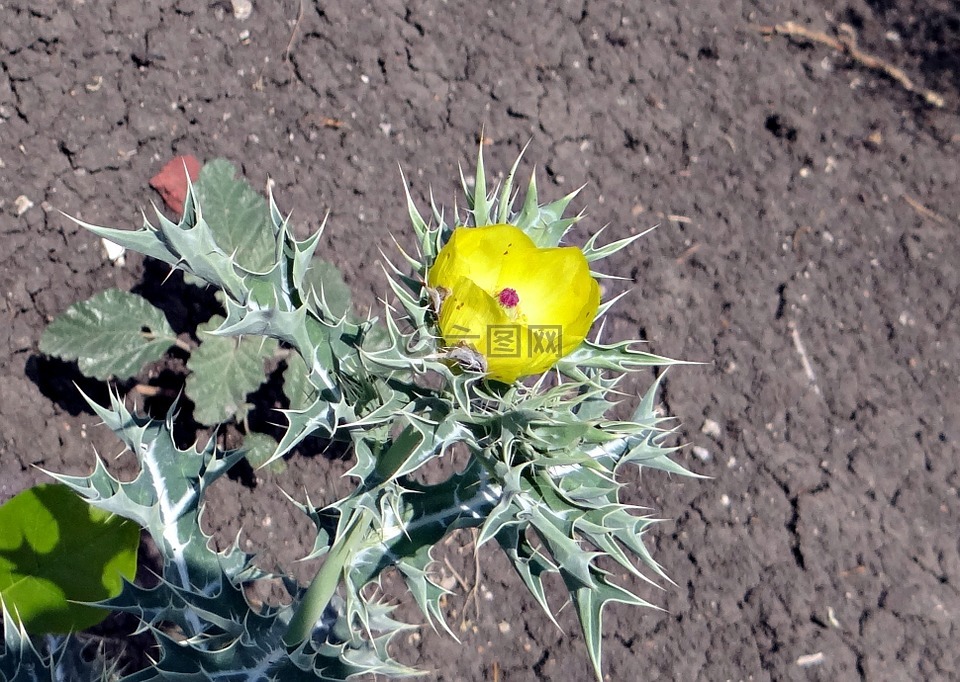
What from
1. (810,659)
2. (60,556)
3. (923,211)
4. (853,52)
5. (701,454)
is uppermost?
(853,52)

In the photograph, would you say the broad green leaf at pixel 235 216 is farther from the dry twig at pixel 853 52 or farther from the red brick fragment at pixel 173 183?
the dry twig at pixel 853 52

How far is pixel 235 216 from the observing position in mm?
1937

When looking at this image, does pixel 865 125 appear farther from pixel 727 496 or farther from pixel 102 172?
pixel 102 172

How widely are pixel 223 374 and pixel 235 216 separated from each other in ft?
1.29

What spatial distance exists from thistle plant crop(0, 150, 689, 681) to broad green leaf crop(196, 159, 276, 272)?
1.86 ft

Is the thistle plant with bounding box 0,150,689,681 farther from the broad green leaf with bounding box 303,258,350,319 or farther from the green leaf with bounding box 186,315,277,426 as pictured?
the broad green leaf with bounding box 303,258,350,319

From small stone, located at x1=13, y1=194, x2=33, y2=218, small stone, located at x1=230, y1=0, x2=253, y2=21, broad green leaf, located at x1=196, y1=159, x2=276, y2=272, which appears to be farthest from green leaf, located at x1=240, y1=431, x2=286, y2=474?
small stone, located at x1=230, y1=0, x2=253, y2=21

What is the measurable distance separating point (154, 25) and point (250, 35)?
27 cm

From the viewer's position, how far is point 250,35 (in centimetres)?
235

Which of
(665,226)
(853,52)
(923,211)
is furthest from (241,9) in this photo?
(923,211)

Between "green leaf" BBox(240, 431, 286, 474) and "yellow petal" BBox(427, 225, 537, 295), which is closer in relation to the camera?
"yellow petal" BBox(427, 225, 537, 295)

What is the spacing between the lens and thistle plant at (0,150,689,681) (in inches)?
44.0

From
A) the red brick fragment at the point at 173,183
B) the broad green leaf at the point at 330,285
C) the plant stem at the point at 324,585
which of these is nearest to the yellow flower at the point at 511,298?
the plant stem at the point at 324,585

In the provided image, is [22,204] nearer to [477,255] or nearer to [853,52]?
[477,255]
